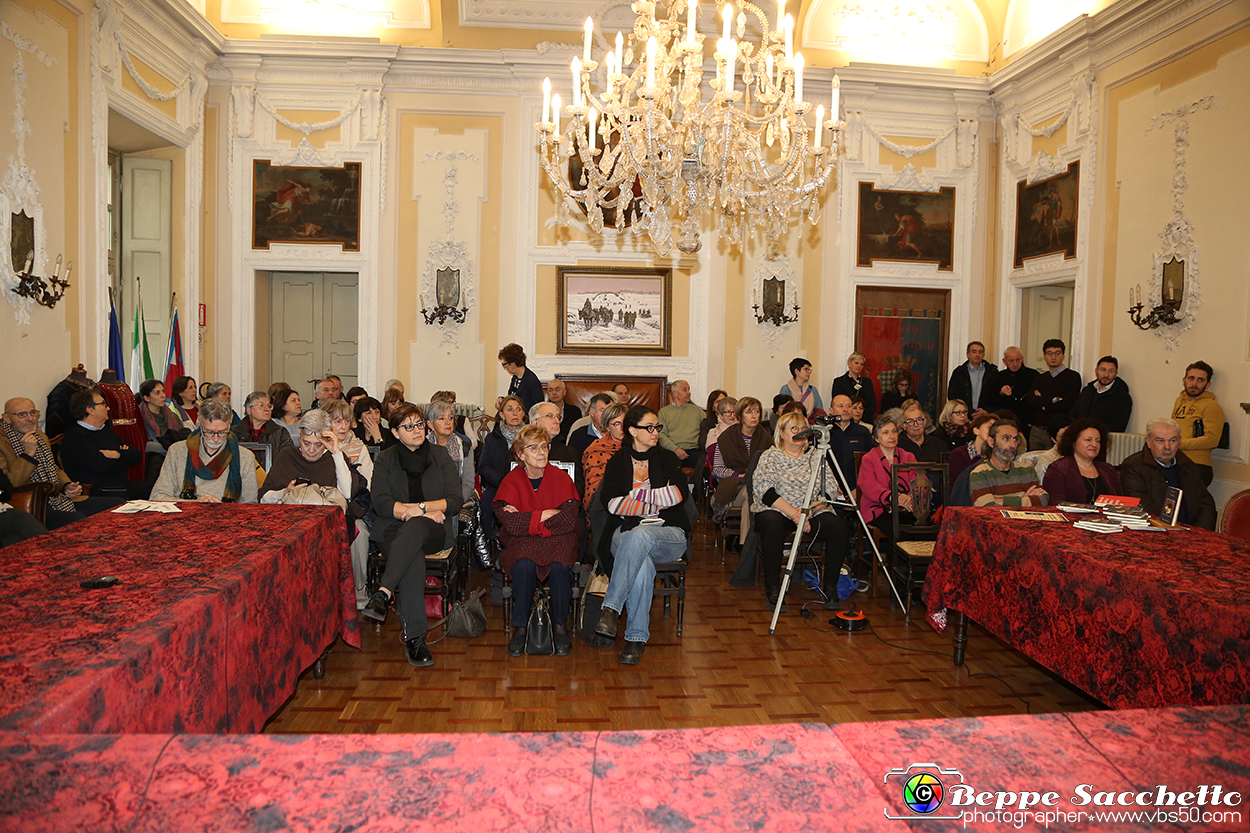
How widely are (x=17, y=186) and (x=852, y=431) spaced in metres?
7.20

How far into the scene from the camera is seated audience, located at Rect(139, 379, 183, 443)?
284 inches

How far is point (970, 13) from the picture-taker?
413 inches

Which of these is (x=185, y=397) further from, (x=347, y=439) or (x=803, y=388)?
(x=803, y=388)

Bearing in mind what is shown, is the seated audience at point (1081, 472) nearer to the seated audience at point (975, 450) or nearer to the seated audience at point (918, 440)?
the seated audience at point (975, 450)

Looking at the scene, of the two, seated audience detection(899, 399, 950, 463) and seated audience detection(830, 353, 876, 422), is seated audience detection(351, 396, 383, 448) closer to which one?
seated audience detection(899, 399, 950, 463)

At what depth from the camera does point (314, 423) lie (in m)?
4.61

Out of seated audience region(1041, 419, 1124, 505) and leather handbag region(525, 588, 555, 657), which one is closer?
leather handbag region(525, 588, 555, 657)

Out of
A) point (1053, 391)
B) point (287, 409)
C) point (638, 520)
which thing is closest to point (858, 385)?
point (1053, 391)

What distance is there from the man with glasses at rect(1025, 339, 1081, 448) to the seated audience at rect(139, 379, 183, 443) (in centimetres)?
867

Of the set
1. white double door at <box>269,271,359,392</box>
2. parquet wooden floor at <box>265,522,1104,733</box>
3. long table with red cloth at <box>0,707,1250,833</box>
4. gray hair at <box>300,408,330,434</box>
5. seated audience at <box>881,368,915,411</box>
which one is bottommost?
parquet wooden floor at <box>265,522,1104,733</box>

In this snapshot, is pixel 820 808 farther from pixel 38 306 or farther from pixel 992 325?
pixel 992 325

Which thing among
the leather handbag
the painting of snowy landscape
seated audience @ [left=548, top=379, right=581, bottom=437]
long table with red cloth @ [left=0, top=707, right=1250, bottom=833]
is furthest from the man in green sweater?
long table with red cloth @ [left=0, top=707, right=1250, bottom=833]

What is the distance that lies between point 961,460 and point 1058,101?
5.82 meters

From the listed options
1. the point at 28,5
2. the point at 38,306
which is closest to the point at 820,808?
the point at 38,306
